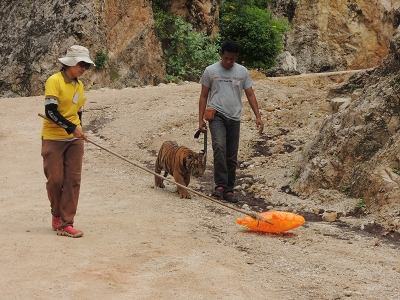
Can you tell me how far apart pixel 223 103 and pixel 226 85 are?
0.24 m

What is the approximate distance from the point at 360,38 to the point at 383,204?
28.8 m

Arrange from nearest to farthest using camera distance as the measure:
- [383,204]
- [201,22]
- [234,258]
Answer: [234,258]
[383,204]
[201,22]

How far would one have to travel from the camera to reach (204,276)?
18.8 ft

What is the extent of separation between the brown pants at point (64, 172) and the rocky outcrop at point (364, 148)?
3.70 meters

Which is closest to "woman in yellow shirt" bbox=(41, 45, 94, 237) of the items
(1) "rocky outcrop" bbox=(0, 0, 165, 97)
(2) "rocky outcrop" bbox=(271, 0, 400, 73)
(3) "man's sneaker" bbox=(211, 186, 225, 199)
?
(3) "man's sneaker" bbox=(211, 186, 225, 199)


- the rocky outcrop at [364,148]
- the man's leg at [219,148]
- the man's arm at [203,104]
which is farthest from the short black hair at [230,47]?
the rocky outcrop at [364,148]

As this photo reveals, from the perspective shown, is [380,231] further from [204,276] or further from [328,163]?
[204,276]

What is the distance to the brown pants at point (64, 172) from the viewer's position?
22.3ft

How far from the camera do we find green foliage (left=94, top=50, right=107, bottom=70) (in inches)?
961

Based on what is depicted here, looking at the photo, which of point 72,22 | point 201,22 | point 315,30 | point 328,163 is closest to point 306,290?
point 328,163

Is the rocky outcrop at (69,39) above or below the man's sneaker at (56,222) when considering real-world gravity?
above

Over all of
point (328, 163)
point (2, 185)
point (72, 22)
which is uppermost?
point (72, 22)

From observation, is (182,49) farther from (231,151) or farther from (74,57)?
(74,57)

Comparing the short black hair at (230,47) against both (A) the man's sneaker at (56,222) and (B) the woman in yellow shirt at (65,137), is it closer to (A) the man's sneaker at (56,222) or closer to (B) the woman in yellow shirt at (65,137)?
(B) the woman in yellow shirt at (65,137)
